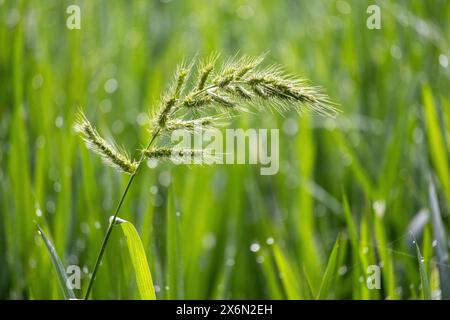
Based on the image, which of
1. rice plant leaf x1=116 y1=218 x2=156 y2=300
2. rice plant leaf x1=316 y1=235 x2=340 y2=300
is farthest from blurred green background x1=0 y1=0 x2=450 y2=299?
rice plant leaf x1=116 y1=218 x2=156 y2=300

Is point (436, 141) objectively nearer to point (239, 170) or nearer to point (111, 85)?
point (239, 170)

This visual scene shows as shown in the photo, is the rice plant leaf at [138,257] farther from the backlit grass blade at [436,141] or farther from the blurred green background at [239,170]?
the backlit grass blade at [436,141]

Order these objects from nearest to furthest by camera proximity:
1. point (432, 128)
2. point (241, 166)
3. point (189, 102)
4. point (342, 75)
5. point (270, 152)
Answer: point (189, 102)
point (432, 128)
point (241, 166)
point (270, 152)
point (342, 75)

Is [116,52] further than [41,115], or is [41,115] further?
[116,52]

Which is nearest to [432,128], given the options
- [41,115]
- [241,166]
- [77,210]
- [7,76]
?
[241,166]

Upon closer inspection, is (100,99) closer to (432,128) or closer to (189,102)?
(432,128)

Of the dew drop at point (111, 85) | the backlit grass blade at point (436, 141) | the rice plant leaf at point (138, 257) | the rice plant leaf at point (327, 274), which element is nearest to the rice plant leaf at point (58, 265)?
the rice plant leaf at point (138, 257)

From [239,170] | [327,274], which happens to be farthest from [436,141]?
[327,274]
